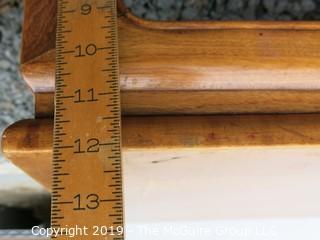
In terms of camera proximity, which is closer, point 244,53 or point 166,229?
point 244,53

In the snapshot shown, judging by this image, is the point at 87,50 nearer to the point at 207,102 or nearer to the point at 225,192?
the point at 207,102

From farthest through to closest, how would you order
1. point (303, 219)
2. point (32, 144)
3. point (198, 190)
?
point (303, 219), point (198, 190), point (32, 144)

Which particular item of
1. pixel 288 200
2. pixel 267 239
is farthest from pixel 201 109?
pixel 267 239

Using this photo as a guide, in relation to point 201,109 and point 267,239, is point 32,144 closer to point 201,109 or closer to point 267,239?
point 201,109

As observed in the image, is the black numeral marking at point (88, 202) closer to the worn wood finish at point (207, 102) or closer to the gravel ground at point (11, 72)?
the worn wood finish at point (207, 102)

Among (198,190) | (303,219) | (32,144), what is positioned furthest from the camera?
(303,219)

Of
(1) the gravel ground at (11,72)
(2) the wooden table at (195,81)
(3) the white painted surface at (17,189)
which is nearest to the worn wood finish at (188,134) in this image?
(2) the wooden table at (195,81)

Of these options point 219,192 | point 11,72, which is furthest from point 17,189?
point 219,192

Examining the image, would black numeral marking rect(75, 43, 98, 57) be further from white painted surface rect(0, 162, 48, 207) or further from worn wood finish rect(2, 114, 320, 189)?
white painted surface rect(0, 162, 48, 207)
